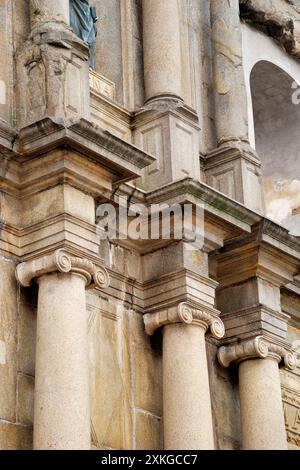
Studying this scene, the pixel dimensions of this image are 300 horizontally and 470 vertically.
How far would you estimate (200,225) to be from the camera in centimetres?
1321

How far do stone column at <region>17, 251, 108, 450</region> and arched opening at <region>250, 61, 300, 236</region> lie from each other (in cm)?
543

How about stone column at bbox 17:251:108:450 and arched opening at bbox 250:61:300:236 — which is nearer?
stone column at bbox 17:251:108:450

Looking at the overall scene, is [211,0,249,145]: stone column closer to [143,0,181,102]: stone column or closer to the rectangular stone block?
[143,0,181,102]: stone column

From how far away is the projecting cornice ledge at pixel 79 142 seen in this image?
471 inches

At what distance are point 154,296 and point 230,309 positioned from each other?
1.16m

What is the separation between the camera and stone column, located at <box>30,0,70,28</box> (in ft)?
41.8

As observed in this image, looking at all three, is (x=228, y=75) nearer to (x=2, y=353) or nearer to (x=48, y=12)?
(x=48, y=12)

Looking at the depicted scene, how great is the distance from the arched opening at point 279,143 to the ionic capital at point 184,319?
398 cm

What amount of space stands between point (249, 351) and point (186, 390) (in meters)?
1.35

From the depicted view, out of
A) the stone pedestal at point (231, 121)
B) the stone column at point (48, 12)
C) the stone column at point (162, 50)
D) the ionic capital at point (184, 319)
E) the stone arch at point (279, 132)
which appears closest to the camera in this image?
the stone column at point (48, 12)

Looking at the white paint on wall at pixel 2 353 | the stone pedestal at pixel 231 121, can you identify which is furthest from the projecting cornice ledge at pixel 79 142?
the stone pedestal at pixel 231 121

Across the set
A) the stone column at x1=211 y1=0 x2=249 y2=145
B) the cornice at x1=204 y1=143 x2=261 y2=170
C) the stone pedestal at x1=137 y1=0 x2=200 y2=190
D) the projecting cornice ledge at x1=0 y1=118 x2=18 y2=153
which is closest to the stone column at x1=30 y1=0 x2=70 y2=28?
the projecting cornice ledge at x1=0 y1=118 x2=18 y2=153

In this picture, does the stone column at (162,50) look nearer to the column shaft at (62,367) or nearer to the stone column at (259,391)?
the stone column at (259,391)

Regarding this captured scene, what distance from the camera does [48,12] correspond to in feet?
41.9
